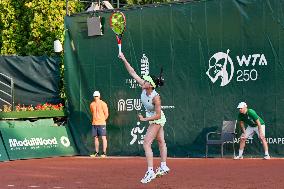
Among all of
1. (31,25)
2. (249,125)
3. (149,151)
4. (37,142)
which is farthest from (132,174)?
(31,25)

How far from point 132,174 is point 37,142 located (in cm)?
710

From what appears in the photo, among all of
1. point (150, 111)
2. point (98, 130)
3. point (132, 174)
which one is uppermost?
point (150, 111)

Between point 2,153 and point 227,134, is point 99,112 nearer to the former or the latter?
point 2,153

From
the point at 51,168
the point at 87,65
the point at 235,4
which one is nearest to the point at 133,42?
the point at 87,65

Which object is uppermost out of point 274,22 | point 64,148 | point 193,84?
point 274,22

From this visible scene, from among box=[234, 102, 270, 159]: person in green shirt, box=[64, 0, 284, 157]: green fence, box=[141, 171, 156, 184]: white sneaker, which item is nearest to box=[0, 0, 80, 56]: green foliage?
box=[64, 0, 284, 157]: green fence

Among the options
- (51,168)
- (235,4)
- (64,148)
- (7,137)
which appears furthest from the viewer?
(64,148)

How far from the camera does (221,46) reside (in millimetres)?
19516

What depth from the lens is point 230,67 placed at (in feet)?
63.6

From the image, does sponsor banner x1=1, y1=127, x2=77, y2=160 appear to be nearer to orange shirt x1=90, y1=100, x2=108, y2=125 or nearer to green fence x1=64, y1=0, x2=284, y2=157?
green fence x1=64, y1=0, x2=284, y2=157

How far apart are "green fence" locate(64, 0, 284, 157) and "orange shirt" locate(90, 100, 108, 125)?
14.8 inches

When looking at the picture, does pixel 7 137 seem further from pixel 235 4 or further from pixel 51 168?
pixel 235 4

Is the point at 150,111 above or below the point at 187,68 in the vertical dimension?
below

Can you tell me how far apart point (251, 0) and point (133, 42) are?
385 cm
